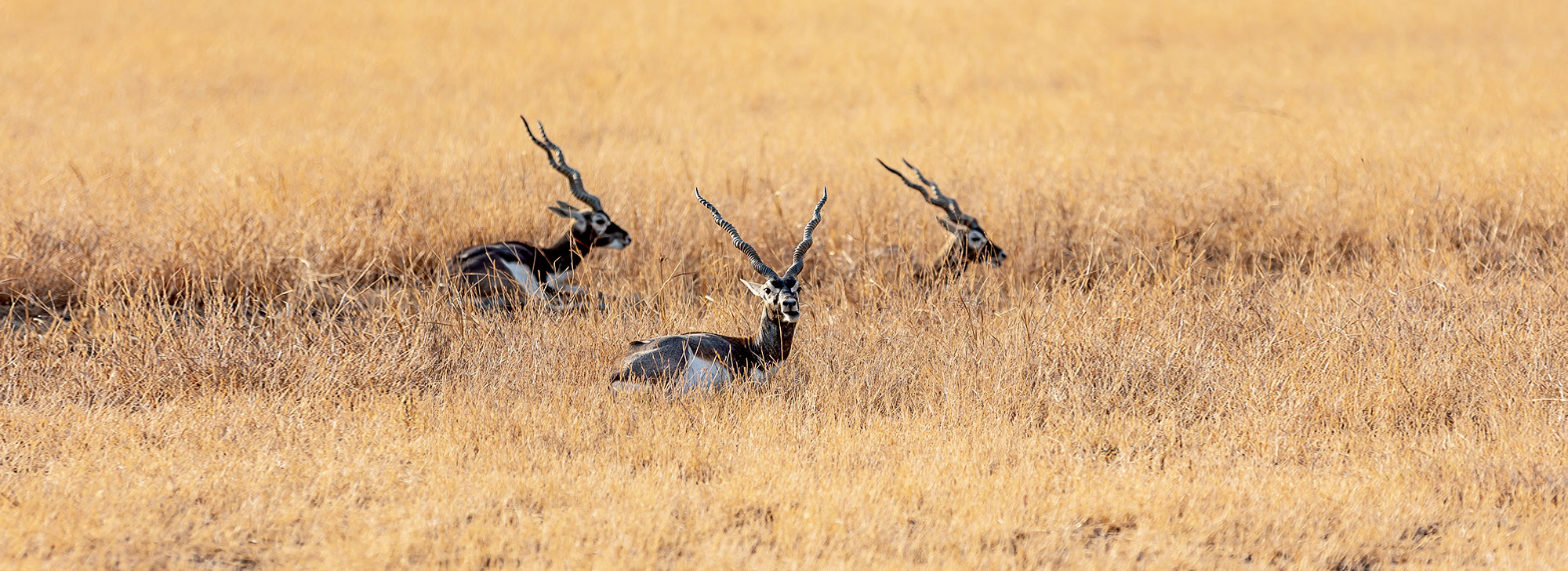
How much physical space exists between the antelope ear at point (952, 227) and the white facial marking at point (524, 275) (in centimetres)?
287

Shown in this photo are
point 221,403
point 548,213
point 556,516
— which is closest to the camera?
point 556,516

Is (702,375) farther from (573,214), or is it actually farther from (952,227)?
(952,227)

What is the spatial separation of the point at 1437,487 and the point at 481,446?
13.2 ft

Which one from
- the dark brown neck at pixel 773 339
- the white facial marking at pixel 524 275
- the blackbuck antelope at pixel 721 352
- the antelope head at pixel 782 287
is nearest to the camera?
the antelope head at pixel 782 287

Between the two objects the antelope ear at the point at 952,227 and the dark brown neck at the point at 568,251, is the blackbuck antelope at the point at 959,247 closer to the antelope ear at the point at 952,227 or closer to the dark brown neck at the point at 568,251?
the antelope ear at the point at 952,227

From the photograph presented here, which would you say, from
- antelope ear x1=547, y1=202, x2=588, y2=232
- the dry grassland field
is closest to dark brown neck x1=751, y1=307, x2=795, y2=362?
the dry grassland field

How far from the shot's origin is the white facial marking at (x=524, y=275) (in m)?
7.94

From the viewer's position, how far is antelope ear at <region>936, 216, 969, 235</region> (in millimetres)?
8391

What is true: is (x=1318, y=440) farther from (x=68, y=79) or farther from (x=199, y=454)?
(x=68, y=79)

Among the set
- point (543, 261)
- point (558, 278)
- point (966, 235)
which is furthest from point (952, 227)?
point (543, 261)

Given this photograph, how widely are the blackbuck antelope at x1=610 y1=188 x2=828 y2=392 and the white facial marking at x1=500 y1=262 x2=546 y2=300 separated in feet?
6.00

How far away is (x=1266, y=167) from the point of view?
10945 mm

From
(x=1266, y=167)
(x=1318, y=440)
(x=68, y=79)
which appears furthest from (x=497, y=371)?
(x=68, y=79)

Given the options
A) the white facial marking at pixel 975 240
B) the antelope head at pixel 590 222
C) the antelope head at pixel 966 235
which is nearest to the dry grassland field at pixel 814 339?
the antelope head at pixel 590 222
